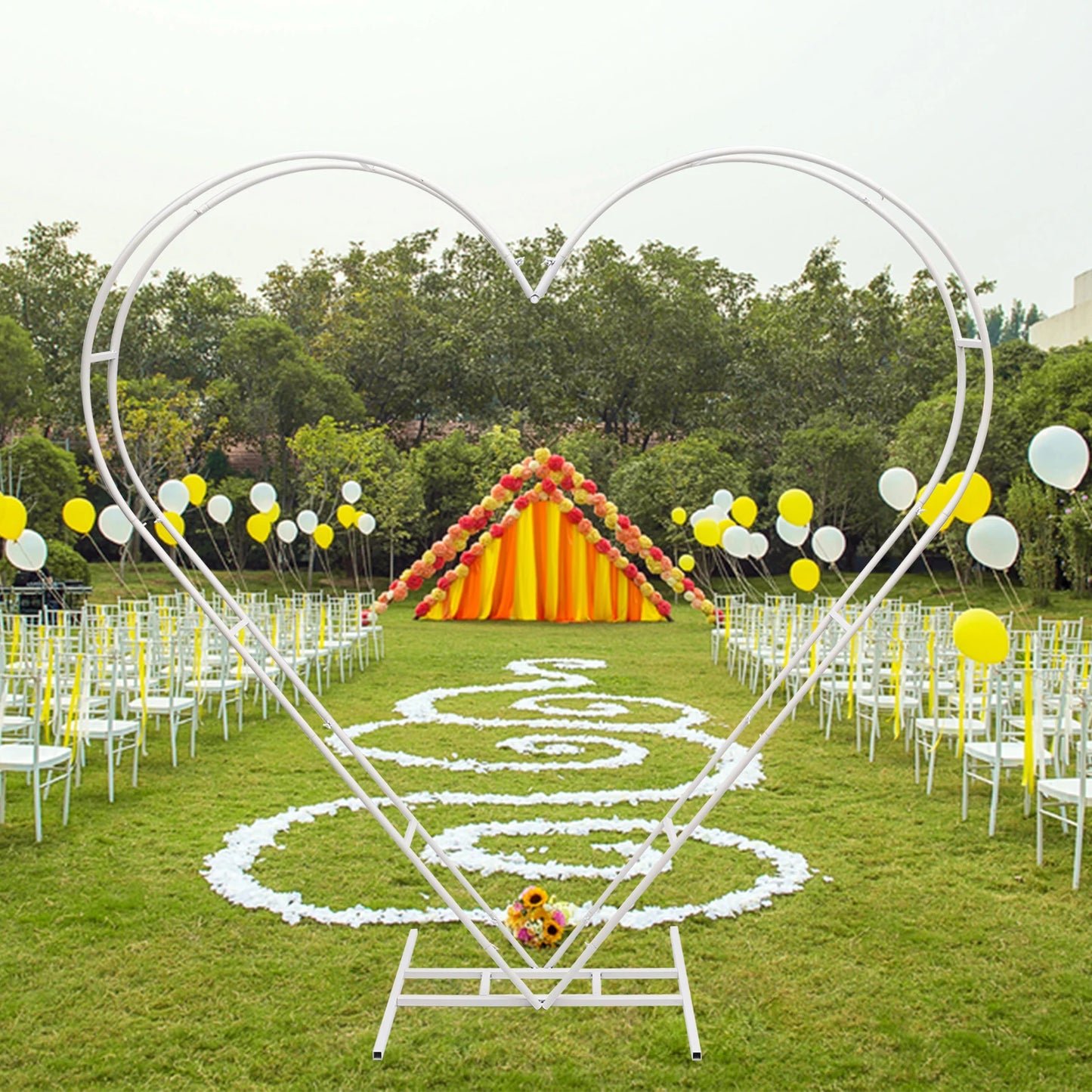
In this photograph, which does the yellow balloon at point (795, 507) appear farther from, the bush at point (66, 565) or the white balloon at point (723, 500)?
the bush at point (66, 565)

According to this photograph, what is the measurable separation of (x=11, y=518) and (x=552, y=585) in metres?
12.4

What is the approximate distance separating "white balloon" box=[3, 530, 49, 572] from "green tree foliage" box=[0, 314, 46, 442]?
15.0 metres

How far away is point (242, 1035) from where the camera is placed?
10.9ft

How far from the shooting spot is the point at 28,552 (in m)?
8.30

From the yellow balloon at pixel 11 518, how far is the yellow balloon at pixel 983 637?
5308 mm

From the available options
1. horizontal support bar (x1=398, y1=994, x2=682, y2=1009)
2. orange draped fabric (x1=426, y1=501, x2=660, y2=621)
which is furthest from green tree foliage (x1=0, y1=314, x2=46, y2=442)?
horizontal support bar (x1=398, y1=994, x2=682, y2=1009)

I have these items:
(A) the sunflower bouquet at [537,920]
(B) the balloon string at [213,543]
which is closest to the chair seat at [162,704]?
(A) the sunflower bouquet at [537,920]

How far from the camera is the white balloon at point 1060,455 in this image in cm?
571

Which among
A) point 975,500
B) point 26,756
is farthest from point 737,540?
point 26,756

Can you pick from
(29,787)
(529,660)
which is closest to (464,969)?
(29,787)

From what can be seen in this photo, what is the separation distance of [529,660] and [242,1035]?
31.2 feet

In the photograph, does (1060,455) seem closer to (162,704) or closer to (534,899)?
(534,899)

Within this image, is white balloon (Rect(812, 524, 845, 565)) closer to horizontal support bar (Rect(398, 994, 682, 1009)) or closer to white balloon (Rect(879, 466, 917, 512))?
white balloon (Rect(879, 466, 917, 512))

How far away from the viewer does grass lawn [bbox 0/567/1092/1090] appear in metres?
3.15
